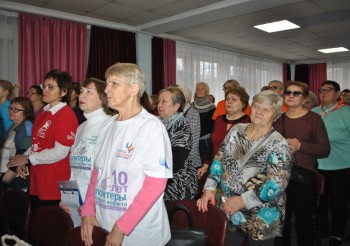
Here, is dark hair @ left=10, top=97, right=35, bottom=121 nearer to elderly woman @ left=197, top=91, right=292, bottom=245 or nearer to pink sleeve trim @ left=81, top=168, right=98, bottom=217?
pink sleeve trim @ left=81, top=168, right=98, bottom=217

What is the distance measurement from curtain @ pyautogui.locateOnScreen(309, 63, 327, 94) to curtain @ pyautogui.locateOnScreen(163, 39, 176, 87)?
6.37 m

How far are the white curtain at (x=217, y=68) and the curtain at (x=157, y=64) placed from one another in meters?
0.76

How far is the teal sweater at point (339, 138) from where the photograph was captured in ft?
9.58

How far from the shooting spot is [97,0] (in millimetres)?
4902

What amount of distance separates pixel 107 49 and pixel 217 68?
3771mm

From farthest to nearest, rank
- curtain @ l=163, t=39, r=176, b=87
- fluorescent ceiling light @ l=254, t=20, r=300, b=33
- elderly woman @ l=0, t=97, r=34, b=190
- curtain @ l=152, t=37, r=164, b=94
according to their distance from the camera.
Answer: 1. curtain @ l=163, t=39, r=176, b=87
2. curtain @ l=152, t=37, r=164, b=94
3. fluorescent ceiling light @ l=254, t=20, r=300, b=33
4. elderly woman @ l=0, t=97, r=34, b=190

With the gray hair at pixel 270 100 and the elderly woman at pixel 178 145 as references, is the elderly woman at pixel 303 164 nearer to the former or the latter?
the gray hair at pixel 270 100

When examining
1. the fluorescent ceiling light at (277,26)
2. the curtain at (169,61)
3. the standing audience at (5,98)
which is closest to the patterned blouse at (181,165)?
the standing audience at (5,98)

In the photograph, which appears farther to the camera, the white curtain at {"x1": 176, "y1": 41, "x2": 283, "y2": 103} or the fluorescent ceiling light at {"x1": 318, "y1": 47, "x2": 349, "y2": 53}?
the fluorescent ceiling light at {"x1": 318, "y1": 47, "x2": 349, "y2": 53}

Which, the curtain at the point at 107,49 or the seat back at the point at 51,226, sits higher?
the curtain at the point at 107,49

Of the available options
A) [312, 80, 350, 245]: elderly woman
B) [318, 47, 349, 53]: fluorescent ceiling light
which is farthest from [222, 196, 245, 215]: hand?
[318, 47, 349, 53]: fluorescent ceiling light

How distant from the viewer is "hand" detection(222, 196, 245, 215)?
1.78 meters

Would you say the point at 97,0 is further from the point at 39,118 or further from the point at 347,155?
the point at 347,155

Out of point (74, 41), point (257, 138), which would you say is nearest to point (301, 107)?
point (257, 138)
